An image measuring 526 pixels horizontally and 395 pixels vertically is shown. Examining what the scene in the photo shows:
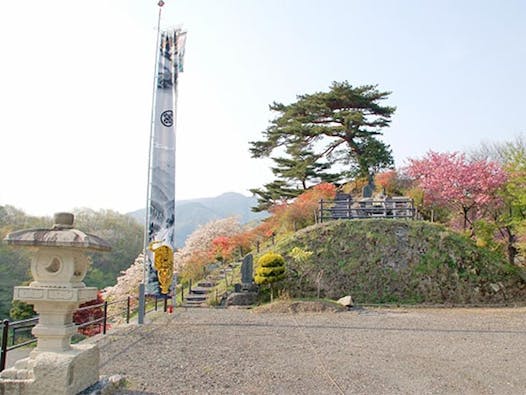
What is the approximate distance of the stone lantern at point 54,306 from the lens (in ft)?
12.9

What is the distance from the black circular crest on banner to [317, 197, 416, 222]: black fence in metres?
8.16

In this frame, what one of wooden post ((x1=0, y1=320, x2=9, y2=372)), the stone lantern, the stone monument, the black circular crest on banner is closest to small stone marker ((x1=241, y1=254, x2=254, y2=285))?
the stone monument

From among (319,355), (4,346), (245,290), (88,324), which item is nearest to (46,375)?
(4,346)

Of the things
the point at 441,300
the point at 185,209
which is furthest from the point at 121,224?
the point at 185,209

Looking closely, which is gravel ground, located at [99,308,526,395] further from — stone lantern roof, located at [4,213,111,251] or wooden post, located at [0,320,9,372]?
stone lantern roof, located at [4,213,111,251]

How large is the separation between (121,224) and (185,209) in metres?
137

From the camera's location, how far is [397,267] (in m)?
16.3

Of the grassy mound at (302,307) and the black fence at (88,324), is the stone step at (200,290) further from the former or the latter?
the grassy mound at (302,307)

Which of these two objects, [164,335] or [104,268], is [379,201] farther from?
[104,268]

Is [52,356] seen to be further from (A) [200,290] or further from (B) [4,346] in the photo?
(A) [200,290]

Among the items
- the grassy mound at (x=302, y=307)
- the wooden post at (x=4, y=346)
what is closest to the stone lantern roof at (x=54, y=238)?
the wooden post at (x=4, y=346)

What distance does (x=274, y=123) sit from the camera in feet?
91.9

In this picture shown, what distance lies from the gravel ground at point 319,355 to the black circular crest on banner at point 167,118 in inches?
233

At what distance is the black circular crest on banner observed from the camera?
13528mm
